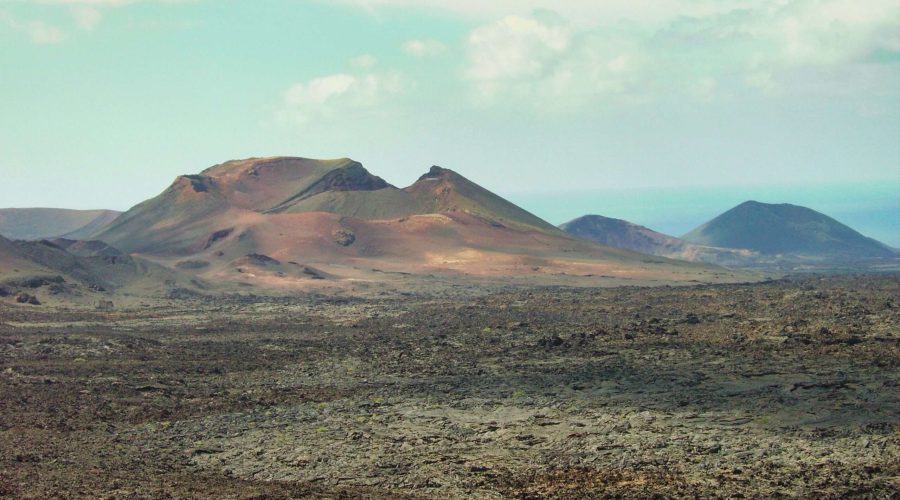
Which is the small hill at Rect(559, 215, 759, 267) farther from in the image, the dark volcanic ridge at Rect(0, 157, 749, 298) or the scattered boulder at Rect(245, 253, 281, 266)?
the scattered boulder at Rect(245, 253, 281, 266)

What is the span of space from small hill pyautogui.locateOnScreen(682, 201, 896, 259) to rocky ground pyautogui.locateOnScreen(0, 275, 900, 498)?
12946 cm

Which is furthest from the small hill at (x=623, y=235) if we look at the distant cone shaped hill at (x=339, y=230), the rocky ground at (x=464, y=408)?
the rocky ground at (x=464, y=408)

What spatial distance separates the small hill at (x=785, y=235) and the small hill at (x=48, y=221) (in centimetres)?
10564

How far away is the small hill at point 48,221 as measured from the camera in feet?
598

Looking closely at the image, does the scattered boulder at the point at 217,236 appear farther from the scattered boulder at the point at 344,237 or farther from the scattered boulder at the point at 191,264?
the scattered boulder at the point at 191,264

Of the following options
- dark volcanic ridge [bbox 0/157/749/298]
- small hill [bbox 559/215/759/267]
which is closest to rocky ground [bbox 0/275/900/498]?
dark volcanic ridge [bbox 0/157/749/298]

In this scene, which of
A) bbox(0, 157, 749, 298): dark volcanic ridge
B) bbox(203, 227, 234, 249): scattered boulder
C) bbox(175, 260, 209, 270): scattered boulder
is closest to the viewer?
bbox(0, 157, 749, 298): dark volcanic ridge

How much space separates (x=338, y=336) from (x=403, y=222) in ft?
240

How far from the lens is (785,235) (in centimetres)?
18200

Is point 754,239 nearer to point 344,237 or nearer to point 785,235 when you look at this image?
point 785,235

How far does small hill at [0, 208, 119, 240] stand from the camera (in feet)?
598

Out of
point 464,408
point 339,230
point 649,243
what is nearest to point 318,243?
point 339,230

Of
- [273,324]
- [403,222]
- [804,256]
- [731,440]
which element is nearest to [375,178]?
[403,222]

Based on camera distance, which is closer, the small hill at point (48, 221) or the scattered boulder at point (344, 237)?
the scattered boulder at point (344, 237)
